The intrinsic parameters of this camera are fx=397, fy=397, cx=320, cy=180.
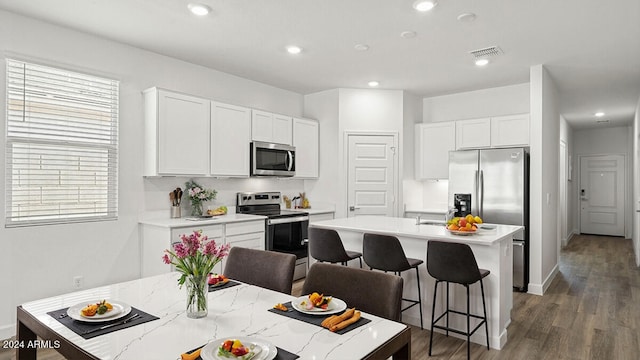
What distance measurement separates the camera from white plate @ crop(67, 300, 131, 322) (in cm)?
152

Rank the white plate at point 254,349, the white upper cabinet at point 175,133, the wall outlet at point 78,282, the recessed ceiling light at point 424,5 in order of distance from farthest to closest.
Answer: the white upper cabinet at point 175,133
the wall outlet at point 78,282
the recessed ceiling light at point 424,5
the white plate at point 254,349

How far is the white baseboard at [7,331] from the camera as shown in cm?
311

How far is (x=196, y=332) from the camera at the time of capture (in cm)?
146

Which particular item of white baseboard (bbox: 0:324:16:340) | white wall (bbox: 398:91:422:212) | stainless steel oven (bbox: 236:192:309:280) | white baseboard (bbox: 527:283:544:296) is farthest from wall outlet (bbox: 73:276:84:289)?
white baseboard (bbox: 527:283:544:296)

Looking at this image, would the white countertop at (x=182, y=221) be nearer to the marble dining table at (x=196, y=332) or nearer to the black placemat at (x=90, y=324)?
the marble dining table at (x=196, y=332)

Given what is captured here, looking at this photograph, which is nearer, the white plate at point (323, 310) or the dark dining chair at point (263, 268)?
the white plate at point (323, 310)

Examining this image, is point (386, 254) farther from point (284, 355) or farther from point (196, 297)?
point (284, 355)

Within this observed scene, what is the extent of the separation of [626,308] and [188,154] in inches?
188

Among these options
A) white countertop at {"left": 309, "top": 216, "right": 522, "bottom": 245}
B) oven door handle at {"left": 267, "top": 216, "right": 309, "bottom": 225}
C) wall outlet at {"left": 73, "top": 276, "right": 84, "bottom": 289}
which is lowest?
wall outlet at {"left": 73, "top": 276, "right": 84, "bottom": 289}

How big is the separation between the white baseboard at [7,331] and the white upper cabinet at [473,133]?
5320mm

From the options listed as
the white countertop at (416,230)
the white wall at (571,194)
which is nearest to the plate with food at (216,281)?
the white countertop at (416,230)

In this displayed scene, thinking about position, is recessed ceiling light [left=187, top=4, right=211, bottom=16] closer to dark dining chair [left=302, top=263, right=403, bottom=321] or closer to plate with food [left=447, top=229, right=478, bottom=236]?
dark dining chair [left=302, top=263, right=403, bottom=321]

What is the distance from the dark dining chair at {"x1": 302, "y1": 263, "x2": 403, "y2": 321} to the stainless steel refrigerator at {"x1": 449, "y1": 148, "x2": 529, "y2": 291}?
11.2 feet

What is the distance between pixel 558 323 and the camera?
361 centimetres
